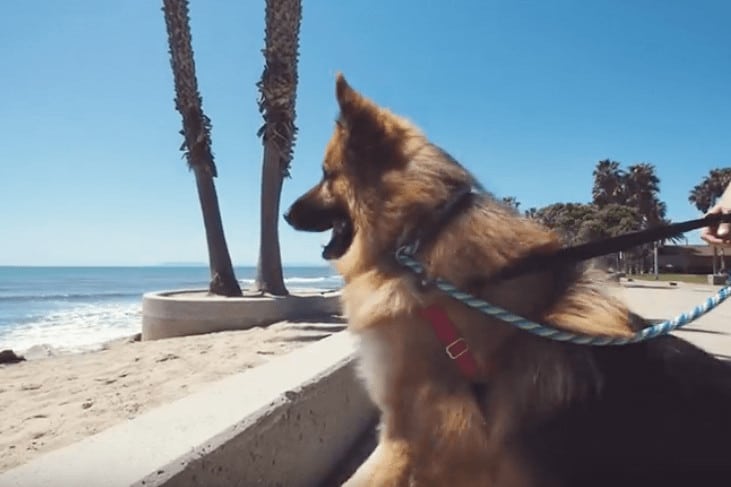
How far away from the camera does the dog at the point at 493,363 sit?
6.46 ft

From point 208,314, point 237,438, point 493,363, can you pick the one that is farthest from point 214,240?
point 493,363

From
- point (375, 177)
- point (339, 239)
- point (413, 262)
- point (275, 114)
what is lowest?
point (413, 262)

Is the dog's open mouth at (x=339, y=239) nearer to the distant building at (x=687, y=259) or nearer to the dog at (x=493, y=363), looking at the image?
the dog at (x=493, y=363)

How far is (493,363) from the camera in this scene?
2295 millimetres

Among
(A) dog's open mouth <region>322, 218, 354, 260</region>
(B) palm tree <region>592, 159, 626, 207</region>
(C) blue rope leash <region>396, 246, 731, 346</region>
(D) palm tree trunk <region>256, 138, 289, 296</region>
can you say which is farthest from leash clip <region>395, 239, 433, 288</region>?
(B) palm tree <region>592, 159, 626, 207</region>

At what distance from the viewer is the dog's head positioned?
2.73 meters

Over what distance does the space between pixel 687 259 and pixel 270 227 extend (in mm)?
66032

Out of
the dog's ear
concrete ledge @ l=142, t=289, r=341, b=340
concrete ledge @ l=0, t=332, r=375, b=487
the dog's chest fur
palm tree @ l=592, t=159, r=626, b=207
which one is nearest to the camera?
concrete ledge @ l=0, t=332, r=375, b=487

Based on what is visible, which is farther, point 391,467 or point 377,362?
point 377,362

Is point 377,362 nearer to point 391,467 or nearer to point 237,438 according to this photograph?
point 391,467

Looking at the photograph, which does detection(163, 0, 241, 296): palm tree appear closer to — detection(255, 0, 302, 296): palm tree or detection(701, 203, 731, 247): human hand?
detection(255, 0, 302, 296): palm tree

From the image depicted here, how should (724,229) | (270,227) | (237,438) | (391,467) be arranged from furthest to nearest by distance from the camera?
(270,227) → (724,229) → (237,438) → (391,467)

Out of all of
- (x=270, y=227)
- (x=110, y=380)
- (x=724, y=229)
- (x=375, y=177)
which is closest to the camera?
(x=724, y=229)

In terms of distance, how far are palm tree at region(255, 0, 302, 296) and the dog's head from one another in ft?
38.1
